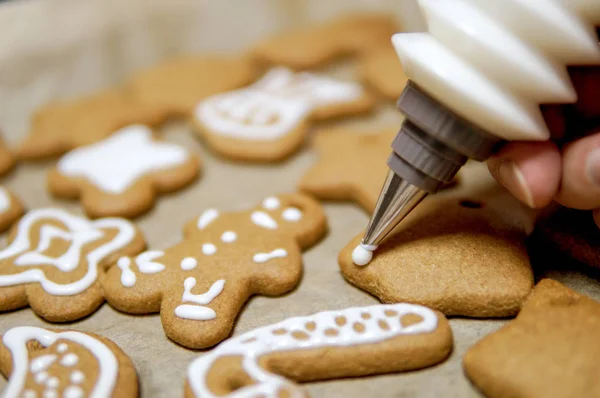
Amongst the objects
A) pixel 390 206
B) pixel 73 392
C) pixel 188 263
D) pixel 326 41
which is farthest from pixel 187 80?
pixel 73 392

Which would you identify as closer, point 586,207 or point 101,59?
point 586,207

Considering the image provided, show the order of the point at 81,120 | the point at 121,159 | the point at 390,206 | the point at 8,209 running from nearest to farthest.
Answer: the point at 390,206 < the point at 8,209 < the point at 121,159 < the point at 81,120

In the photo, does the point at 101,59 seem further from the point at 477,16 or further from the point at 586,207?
the point at 586,207

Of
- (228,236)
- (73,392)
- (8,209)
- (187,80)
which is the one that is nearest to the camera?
(73,392)

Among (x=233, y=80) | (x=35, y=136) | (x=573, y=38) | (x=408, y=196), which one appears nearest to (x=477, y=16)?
(x=573, y=38)

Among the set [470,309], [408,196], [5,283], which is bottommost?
[5,283]

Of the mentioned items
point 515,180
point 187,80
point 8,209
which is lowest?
point 8,209

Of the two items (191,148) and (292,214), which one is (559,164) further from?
(191,148)

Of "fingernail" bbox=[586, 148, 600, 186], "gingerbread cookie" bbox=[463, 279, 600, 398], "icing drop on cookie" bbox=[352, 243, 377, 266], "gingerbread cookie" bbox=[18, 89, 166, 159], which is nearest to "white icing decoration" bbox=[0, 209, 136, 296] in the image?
"gingerbread cookie" bbox=[18, 89, 166, 159]
